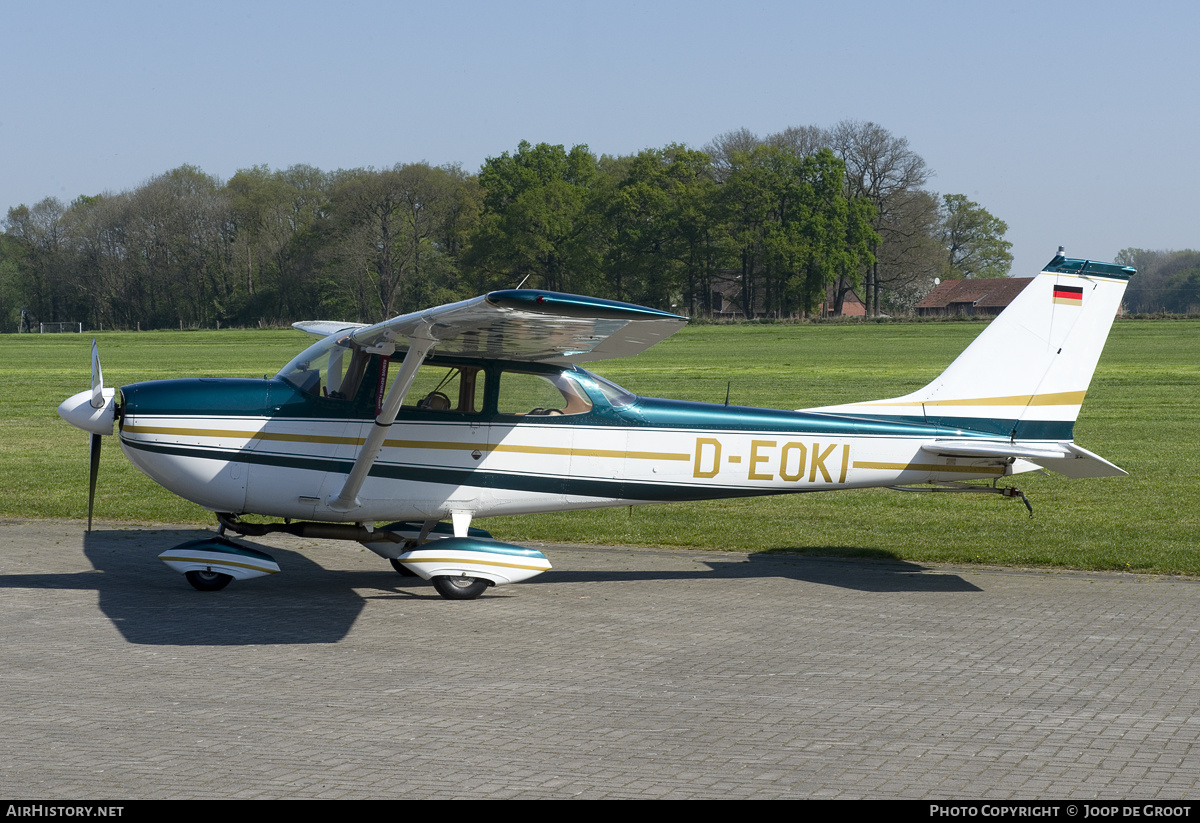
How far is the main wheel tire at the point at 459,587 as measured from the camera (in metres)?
8.56

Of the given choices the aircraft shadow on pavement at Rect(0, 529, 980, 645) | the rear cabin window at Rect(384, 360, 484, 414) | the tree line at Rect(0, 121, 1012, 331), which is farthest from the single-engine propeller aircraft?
the tree line at Rect(0, 121, 1012, 331)

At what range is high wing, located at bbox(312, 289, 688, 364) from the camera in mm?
A: 6523

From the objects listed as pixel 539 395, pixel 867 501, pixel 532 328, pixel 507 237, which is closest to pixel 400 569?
pixel 539 395

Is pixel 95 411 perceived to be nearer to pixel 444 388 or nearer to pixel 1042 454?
pixel 444 388

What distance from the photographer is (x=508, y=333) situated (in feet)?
25.5

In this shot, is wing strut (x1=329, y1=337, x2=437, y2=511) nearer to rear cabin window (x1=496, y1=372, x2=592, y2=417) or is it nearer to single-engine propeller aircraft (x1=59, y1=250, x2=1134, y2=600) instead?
single-engine propeller aircraft (x1=59, y1=250, x2=1134, y2=600)

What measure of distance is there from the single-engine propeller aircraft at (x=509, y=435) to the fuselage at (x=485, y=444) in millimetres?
13

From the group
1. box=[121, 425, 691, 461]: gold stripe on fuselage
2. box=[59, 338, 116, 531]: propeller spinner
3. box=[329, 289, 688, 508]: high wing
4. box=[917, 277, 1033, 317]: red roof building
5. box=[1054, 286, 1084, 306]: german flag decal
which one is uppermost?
box=[917, 277, 1033, 317]: red roof building

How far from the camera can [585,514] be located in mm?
12750

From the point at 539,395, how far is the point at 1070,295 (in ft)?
14.4

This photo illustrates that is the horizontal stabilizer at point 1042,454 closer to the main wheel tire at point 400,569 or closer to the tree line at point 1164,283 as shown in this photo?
the main wheel tire at point 400,569

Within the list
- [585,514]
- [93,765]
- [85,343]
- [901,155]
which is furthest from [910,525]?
[901,155]

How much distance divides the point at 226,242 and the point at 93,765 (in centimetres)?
9707

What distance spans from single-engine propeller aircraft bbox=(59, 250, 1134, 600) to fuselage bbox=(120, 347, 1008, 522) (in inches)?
0.5
